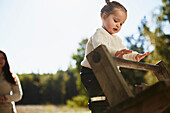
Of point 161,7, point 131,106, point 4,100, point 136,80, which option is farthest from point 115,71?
point 136,80

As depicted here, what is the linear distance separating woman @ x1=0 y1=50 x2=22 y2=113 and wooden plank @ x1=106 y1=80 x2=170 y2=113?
2180mm

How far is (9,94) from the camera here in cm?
318

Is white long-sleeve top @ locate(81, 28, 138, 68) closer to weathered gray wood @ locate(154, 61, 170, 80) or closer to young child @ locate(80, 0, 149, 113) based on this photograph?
young child @ locate(80, 0, 149, 113)

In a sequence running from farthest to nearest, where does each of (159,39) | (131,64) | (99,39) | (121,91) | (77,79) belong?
1. (77,79)
2. (159,39)
3. (99,39)
4. (131,64)
5. (121,91)

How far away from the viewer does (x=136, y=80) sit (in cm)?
2589

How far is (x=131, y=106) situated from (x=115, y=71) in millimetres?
294

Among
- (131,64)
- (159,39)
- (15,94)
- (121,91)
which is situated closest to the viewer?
(121,91)

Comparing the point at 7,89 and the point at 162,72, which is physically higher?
the point at 7,89

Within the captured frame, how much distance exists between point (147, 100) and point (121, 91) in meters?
0.19

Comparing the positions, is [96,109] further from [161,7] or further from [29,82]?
[29,82]

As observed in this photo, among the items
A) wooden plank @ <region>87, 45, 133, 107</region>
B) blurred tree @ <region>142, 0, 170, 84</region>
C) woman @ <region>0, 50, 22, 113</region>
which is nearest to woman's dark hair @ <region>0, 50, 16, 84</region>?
woman @ <region>0, 50, 22, 113</region>

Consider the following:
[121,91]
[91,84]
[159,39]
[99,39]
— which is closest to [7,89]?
[91,84]

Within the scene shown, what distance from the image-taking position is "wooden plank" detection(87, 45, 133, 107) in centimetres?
143

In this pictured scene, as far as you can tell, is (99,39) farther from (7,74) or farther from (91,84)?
(7,74)
